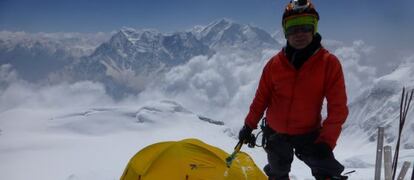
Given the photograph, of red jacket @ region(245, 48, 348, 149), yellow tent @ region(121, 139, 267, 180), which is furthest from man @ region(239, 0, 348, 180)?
yellow tent @ region(121, 139, 267, 180)

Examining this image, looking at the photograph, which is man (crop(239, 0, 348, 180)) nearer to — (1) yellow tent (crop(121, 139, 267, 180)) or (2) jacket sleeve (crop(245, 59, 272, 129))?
(2) jacket sleeve (crop(245, 59, 272, 129))

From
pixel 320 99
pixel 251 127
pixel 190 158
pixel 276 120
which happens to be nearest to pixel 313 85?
pixel 320 99

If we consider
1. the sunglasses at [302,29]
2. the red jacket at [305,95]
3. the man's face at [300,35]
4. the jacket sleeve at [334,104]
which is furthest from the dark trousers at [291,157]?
the sunglasses at [302,29]

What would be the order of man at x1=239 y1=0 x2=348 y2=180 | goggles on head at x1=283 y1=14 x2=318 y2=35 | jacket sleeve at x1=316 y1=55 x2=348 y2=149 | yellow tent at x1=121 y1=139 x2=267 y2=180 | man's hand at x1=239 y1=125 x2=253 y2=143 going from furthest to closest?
yellow tent at x1=121 y1=139 x2=267 y2=180 < man's hand at x1=239 y1=125 x2=253 y2=143 < goggles on head at x1=283 y1=14 x2=318 y2=35 < man at x1=239 y1=0 x2=348 y2=180 < jacket sleeve at x1=316 y1=55 x2=348 y2=149

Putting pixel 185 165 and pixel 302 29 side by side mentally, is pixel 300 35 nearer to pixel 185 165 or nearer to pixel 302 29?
pixel 302 29

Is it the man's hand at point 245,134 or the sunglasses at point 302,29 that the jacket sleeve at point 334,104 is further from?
the man's hand at point 245,134

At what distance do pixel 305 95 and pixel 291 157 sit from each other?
3.13 feet

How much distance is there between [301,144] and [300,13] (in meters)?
1.66

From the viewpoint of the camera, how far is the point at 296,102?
16.5ft

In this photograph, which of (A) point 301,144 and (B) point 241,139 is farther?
(B) point 241,139

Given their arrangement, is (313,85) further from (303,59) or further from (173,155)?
(173,155)

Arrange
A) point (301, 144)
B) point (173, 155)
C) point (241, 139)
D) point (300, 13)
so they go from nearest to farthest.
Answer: point (300, 13)
point (301, 144)
point (241, 139)
point (173, 155)

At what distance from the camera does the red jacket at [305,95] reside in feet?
15.2

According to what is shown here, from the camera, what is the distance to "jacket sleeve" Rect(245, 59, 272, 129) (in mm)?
5516
